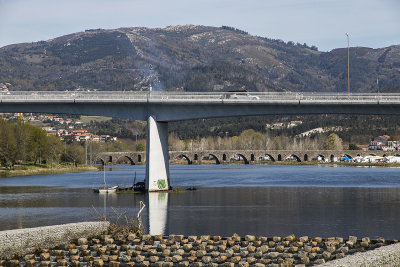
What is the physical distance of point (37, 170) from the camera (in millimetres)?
141250

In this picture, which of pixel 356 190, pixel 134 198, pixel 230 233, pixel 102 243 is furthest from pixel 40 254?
pixel 356 190

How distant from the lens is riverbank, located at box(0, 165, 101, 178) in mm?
129988

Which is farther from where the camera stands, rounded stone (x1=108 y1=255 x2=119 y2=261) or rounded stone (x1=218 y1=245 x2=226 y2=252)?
rounded stone (x1=218 y1=245 x2=226 y2=252)

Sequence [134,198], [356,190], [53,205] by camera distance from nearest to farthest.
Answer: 1. [53,205]
2. [134,198]
3. [356,190]

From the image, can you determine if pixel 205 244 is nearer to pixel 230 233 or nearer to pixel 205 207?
pixel 230 233

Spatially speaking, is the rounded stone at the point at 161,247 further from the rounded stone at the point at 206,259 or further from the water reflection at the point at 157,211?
the water reflection at the point at 157,211

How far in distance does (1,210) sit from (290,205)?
28.9 metres

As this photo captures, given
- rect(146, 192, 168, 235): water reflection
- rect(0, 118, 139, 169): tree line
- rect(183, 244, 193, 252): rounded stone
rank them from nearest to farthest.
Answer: rect(183, 244, 193, 252): rounded stone, rect(146, 192, 168, 235): water reflection, rect(0, 118, 139, 169): tree line

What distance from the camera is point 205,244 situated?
39219 millimetres

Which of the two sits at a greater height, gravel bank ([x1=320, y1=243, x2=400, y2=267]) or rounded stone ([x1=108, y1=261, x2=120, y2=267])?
gravel bank ([x1=320, y1=243, x2=400, y2=267])

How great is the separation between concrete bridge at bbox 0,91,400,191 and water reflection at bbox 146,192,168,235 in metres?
4.30

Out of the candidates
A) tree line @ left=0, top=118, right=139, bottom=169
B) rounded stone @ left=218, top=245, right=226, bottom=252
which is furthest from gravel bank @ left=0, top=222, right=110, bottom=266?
tree line @ left=0, top=118, right=139, bottom=169

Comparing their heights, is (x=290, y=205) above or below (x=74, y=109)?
below

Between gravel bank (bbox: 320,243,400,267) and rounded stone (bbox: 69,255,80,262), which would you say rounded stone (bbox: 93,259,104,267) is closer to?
rounded stone (bbox: 69,255,80,262)
